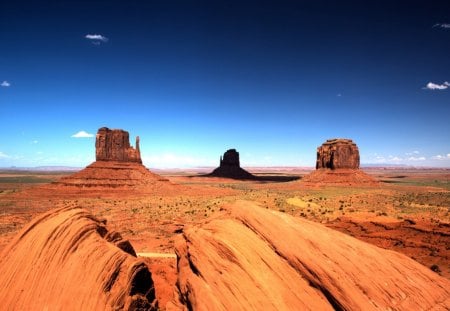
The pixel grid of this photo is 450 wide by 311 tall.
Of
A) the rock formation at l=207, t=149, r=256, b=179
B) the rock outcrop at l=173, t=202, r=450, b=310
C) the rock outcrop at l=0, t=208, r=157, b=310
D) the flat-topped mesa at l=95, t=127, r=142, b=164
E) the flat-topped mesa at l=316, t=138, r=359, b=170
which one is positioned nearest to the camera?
the rock outcrop at l=173, t=202, r=450, b=310

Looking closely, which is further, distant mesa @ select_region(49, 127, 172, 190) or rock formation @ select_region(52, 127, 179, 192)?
distant mesa @ select_region(49, 127, 172, 190)

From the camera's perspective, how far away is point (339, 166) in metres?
82.2

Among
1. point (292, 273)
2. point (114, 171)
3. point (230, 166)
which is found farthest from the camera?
point (230, 166)

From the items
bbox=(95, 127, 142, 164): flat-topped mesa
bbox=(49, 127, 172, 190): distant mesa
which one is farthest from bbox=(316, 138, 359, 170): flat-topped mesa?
bbox=(95, 127, 142, 164): flat-topped mesa

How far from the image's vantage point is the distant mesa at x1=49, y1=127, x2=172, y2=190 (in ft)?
198

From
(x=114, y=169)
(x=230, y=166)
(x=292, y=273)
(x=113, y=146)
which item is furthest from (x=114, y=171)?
(x=230, y=166)

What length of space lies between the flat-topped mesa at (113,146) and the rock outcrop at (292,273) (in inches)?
2531

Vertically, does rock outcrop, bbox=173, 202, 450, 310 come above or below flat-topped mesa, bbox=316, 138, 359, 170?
below

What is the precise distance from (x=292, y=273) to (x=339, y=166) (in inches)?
3202

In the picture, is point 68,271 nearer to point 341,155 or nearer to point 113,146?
point 113,146

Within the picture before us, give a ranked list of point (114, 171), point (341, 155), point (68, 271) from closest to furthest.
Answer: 1. point (68, 271)
2. point (114, 171)
3. point (341, 155)

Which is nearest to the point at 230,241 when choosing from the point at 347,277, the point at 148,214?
the point at 347,277

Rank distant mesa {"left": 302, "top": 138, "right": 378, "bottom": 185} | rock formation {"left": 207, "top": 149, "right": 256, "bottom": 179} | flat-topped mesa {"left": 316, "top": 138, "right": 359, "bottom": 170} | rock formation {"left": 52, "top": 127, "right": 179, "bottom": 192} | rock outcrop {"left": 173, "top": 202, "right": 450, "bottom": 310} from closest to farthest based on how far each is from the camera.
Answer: rock outcrop {"left": 173, "top": 202, "right": 450, "bottom": 310}
rock formation {"left": 52, "top": 127, "right": 179, "bottom": 192}
distant mesa {"left": 302, "top": 138, "right": 378, "bottom": 185}
flat-topped mesa {"left": 316, "top": 138, "right": 359, "bottom": 170}
rock formation {"left": 207, "top": 149, "right": 256, "bottom": 179}

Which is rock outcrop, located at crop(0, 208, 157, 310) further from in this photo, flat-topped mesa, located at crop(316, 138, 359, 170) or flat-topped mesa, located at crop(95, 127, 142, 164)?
flat-topped mesa, located at crop(316, 138, 359, 170)
